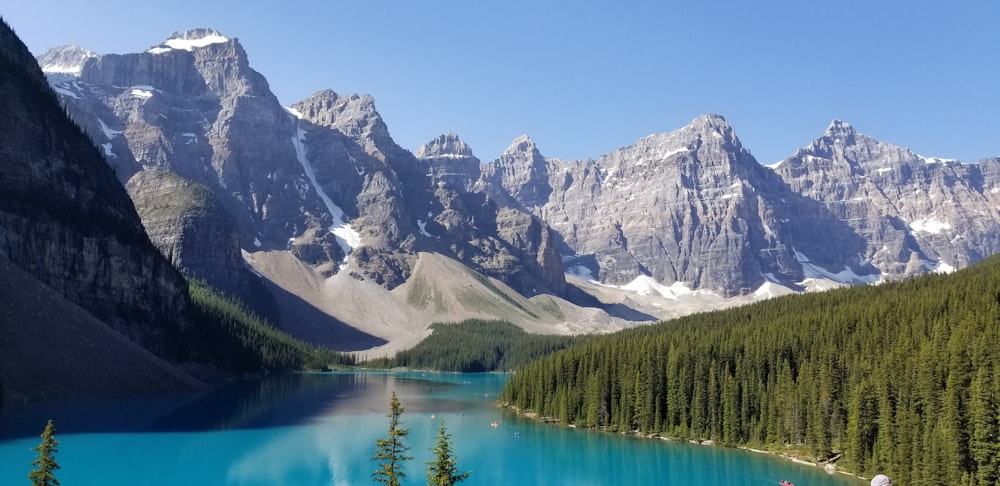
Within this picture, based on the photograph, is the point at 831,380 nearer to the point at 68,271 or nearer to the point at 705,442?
the point at 705,442

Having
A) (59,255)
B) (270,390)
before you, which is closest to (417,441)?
(270,390)

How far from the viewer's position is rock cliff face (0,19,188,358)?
460ft

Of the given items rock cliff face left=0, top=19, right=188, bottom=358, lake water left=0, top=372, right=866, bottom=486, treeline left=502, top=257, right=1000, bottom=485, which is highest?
rock cliff face left=0, top=19, right=188, bottom=358

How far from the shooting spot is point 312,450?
276ft

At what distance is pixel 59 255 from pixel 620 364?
110515 mm

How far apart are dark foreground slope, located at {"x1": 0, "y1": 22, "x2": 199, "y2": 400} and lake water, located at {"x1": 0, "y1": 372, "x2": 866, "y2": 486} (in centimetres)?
768

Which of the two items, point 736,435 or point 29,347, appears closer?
point 736,435

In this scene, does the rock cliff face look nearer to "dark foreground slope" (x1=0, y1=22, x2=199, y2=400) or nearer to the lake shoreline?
"dark foreground slope" (x1=0, y1=22, x2=199, y2=400)

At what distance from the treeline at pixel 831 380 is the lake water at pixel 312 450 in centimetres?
482

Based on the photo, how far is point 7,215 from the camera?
5305 inches

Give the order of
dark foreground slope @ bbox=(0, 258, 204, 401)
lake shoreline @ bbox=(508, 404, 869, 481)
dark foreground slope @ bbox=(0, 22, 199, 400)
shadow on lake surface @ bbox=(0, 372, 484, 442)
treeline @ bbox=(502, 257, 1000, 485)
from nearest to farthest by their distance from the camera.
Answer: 1. treeline @ bbox=(502, 257, 1000, 485)
2. lake shoreline @ bbox=(508, 404, 869, 481)
3. shadow on lake surface @ bbox=(0, 372, 484, 442)
4. dark foreground slope @ bbox=(0, 258, 204, 401)
5. dark foreground slope @ bbox=(0, 22, 199, 400)

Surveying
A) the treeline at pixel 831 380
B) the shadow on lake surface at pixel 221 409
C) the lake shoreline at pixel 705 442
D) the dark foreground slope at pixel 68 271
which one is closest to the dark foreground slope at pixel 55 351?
the dark foreground slope at pixel 68 271

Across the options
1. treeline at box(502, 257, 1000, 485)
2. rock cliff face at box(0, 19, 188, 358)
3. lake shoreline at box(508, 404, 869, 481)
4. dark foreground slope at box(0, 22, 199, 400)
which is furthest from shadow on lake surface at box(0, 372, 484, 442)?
treeline at box(502, 257, 1000, 485)

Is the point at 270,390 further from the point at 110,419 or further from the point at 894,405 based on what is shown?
the point at 894,405
